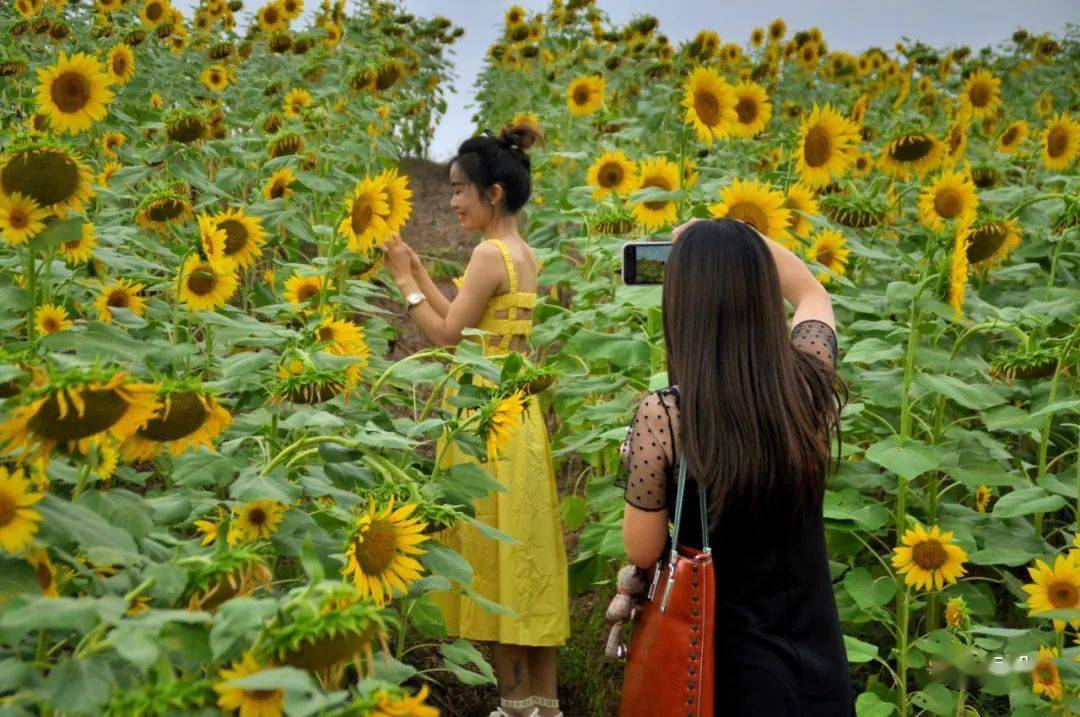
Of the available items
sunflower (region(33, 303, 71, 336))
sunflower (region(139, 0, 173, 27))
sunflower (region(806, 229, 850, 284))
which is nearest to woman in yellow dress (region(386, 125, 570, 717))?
sunflower (region(806, 229, 850, 284))

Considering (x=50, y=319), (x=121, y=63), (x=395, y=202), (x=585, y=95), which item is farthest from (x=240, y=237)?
(x=585, y=95)

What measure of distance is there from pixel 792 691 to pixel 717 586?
19 centimetres

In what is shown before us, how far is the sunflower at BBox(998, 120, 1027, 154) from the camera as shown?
4754 mm

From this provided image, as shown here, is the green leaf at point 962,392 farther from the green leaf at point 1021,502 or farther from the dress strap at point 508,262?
the dress strap at point 508,262

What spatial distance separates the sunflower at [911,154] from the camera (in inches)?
128

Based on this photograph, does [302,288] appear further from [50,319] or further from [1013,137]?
[1013,137]

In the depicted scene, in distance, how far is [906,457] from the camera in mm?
2506

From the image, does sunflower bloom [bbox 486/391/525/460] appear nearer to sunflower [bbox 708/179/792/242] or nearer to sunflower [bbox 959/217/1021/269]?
sunflower [bbox 708/179/792/242]

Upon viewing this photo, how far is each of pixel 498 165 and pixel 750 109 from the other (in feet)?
2.46

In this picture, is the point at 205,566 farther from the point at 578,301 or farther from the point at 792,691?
the point at 578,301

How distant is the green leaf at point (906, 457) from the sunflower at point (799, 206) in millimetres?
629

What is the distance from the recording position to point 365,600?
3.69 ft

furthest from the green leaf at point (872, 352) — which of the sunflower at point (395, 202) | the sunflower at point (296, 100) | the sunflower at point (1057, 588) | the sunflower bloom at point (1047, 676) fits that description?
the sunflower at point (296, 100)

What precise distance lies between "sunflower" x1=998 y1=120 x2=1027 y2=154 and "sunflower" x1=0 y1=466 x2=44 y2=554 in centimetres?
436
